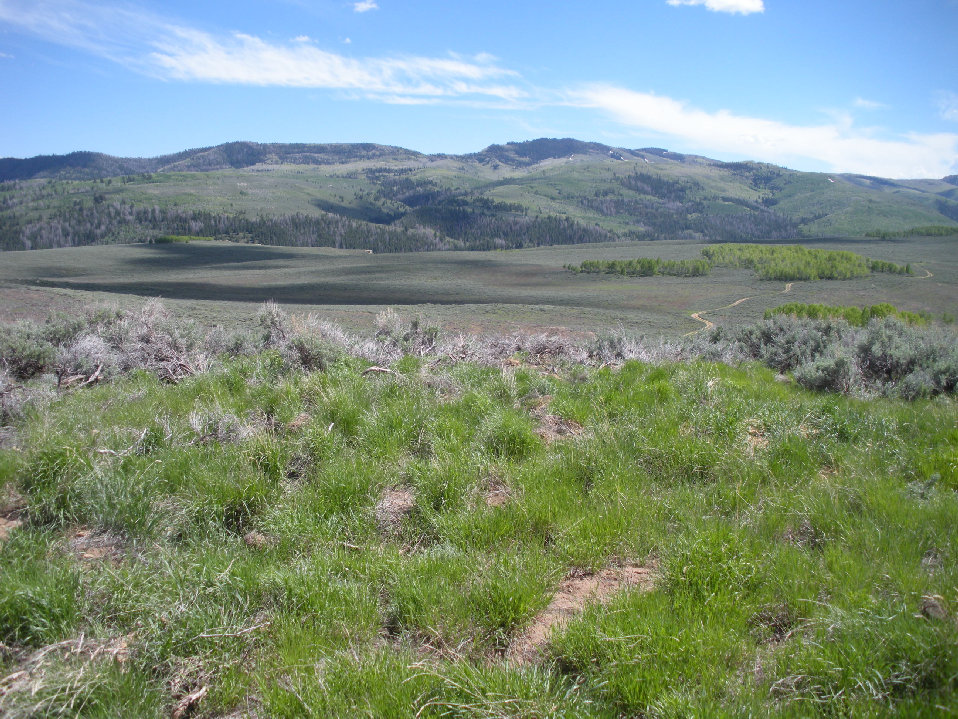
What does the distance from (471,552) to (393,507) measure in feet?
2.43

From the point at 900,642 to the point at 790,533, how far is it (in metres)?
1.06

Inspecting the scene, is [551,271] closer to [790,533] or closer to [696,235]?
[790,533]

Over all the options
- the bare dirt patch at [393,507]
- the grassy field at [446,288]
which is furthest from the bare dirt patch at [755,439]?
the grassy field at [446,288]

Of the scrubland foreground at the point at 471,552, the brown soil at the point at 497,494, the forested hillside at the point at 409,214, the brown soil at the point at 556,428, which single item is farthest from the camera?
the forested hillside at the point at 409,214

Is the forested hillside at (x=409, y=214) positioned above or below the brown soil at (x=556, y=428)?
above

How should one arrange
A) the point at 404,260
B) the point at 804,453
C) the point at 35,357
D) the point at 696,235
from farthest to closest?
1. the point at 696,235
2. the point at 404,260
3. the point at 35,357
4. the point at 804,453

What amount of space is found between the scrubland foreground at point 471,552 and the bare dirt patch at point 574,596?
15 mm

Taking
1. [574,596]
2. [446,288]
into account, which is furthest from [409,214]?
[574,596]

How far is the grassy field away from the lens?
24898 mm

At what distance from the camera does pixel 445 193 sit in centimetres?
18925

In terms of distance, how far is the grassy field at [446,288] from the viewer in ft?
81.7

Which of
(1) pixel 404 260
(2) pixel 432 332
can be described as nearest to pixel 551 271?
(1) pixel 404 260

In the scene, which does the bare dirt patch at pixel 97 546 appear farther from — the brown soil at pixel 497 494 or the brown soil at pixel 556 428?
the brown soil at pixel 556 428

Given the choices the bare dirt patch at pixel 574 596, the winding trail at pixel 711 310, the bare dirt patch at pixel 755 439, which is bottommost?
the winding trail at pixel 711 310
